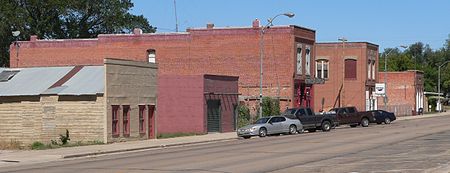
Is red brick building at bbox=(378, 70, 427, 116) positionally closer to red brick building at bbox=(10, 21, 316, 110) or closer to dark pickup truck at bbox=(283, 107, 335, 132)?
red brick building at bbox=(10, 21, 316, 110)

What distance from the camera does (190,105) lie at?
171 feet

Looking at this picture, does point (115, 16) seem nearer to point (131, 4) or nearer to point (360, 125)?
point (131, 4)

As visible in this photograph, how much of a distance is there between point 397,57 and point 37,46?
100631mm

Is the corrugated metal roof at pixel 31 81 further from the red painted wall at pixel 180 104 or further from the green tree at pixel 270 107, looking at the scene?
the green tree at pixel 270 107

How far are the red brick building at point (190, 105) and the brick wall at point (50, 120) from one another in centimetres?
1280

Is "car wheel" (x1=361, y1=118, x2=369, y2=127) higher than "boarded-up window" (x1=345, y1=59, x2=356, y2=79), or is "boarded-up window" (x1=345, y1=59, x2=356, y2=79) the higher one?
"boarded-up window" (x1=345, y1=59, x2=356, y2=79)

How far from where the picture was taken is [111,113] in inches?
1550

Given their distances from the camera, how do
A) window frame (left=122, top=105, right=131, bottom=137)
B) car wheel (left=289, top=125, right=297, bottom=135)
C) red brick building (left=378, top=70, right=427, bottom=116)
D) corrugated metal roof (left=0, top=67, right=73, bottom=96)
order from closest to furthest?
corrugated metal roof (left=0, top=67, right=73, bottom=96), window frame (left=122, top=105, right=131, bottom=137), car wheel (left=289, top=125, right=297, bottom=135), red brick building (left=378, top=70, right=427, bottom=116)

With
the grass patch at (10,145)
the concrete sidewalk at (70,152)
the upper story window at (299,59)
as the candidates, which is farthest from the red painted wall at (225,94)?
the grass patch at (10,145)

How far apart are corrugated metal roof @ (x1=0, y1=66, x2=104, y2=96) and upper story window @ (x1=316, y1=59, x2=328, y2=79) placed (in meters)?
44.9

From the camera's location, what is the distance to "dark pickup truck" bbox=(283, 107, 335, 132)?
51069 mm

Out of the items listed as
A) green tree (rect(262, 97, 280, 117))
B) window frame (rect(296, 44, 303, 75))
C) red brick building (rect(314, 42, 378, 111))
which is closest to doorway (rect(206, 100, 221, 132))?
green tree (rect(262, 97, 280, 117))

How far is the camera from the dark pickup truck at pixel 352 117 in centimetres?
5838

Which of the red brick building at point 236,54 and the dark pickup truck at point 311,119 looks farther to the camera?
the red brick building at point 236,54
